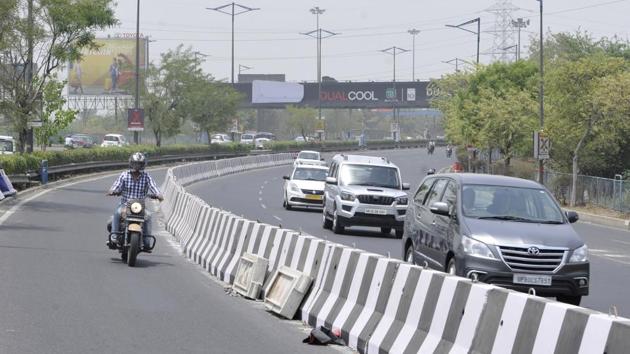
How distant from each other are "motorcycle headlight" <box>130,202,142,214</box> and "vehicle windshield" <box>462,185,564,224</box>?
5.45 meters

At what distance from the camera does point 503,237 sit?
1477cm

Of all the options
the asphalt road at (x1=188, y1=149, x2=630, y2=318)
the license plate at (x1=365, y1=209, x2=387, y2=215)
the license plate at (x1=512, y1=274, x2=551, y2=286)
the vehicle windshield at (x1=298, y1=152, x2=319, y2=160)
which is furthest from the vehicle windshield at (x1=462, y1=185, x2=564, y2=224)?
the vehicle windshield at (x1=298, y1=152, x2=319, y2=160)

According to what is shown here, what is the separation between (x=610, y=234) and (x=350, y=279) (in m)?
24.8

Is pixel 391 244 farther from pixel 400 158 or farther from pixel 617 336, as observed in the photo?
pixel 400 158

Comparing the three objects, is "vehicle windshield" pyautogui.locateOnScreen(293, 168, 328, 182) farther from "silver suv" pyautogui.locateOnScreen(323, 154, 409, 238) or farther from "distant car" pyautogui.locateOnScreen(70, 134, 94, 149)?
"distant car" pyautogui.locateOnScreen(70, 134, 94, 149)

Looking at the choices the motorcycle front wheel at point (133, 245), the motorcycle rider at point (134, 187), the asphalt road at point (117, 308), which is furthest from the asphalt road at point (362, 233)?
the motorcycle rider at point (134, 187)

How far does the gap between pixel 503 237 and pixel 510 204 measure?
1209 mm

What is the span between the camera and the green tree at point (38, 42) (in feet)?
136

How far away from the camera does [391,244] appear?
88.7ft

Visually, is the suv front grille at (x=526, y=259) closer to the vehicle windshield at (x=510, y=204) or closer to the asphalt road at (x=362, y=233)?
the vehicle windshield at (x=510, y=204)

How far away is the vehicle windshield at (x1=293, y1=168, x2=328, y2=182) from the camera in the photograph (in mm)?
39938

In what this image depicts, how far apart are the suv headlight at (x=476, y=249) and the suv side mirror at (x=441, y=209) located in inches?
31.6

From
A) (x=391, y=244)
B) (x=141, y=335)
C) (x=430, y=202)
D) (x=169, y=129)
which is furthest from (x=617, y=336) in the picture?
(x=169, y=129)

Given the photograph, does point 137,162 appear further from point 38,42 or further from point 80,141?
point 80,141
